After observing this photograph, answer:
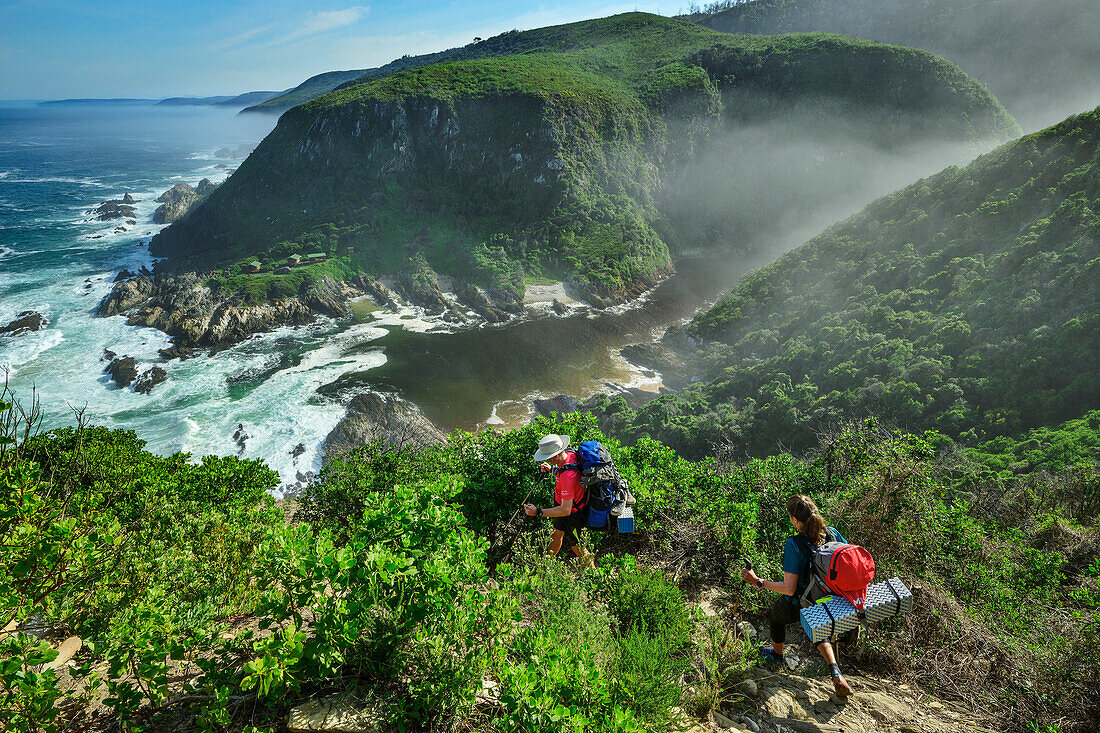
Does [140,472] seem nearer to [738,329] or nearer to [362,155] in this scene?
[738,329]

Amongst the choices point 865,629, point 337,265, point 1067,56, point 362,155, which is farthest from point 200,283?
point 1067,56

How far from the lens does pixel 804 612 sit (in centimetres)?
426

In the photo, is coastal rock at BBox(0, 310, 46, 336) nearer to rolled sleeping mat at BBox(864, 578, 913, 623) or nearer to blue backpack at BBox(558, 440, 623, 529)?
blue backpack at BBox(558, 440, 623, 529)

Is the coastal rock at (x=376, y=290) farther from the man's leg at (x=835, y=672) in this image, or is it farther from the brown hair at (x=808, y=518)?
the man's leg at (x=835, y=672)

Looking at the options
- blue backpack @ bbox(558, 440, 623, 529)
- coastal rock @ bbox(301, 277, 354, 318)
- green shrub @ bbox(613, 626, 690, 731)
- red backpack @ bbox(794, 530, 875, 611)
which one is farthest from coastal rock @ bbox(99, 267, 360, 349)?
red backpack @ bbox(794, 530, 875, 611)

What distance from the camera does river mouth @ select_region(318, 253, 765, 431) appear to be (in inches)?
1272

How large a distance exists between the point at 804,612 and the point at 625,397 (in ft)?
94.0

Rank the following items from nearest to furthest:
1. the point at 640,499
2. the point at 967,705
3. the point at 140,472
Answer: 1. the point at 967,705
2. the point at 640,499
3. the point at 140,472

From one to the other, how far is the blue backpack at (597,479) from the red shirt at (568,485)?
46 mm

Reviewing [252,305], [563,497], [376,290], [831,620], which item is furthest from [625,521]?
[376,290]

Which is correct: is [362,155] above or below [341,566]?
above

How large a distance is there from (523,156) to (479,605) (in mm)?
60917

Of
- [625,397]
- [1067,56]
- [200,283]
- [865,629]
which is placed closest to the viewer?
[865,629]

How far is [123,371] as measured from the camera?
103ft
